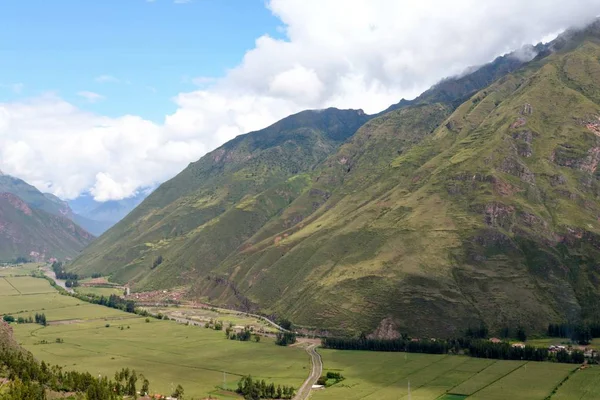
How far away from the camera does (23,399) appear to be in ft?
436

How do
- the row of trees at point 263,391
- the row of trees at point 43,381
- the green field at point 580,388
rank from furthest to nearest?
the row of trees at point 263,391, the green field at point 580,388, the row of trees at point 43,381

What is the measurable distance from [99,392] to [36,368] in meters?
29.9

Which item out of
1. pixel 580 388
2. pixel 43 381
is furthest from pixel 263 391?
pixel 580 388

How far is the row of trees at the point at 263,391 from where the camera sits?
18599 centimetres

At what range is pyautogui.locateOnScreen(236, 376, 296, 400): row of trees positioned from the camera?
186 m

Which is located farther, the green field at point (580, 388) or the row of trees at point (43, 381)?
the green field at point (580, 388)

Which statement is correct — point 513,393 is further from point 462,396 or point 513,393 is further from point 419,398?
point 419,398

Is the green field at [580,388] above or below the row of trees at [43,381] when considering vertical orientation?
below

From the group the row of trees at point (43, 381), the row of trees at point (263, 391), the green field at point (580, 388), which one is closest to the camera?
the row of trees at point (43, 381)

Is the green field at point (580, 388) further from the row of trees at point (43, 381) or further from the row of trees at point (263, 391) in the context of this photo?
the row of trees at point (43, 381)

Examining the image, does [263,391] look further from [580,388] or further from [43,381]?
[580,388]

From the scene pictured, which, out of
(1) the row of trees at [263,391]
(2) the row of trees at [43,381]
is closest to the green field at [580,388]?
(1) the row of trees at [263,391]

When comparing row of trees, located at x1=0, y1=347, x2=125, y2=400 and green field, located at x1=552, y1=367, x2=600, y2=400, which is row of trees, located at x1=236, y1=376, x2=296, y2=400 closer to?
row of trees, located at x1=0, y1=347, x2=125, y2=400

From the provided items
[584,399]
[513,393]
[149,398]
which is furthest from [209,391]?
[584,399]
